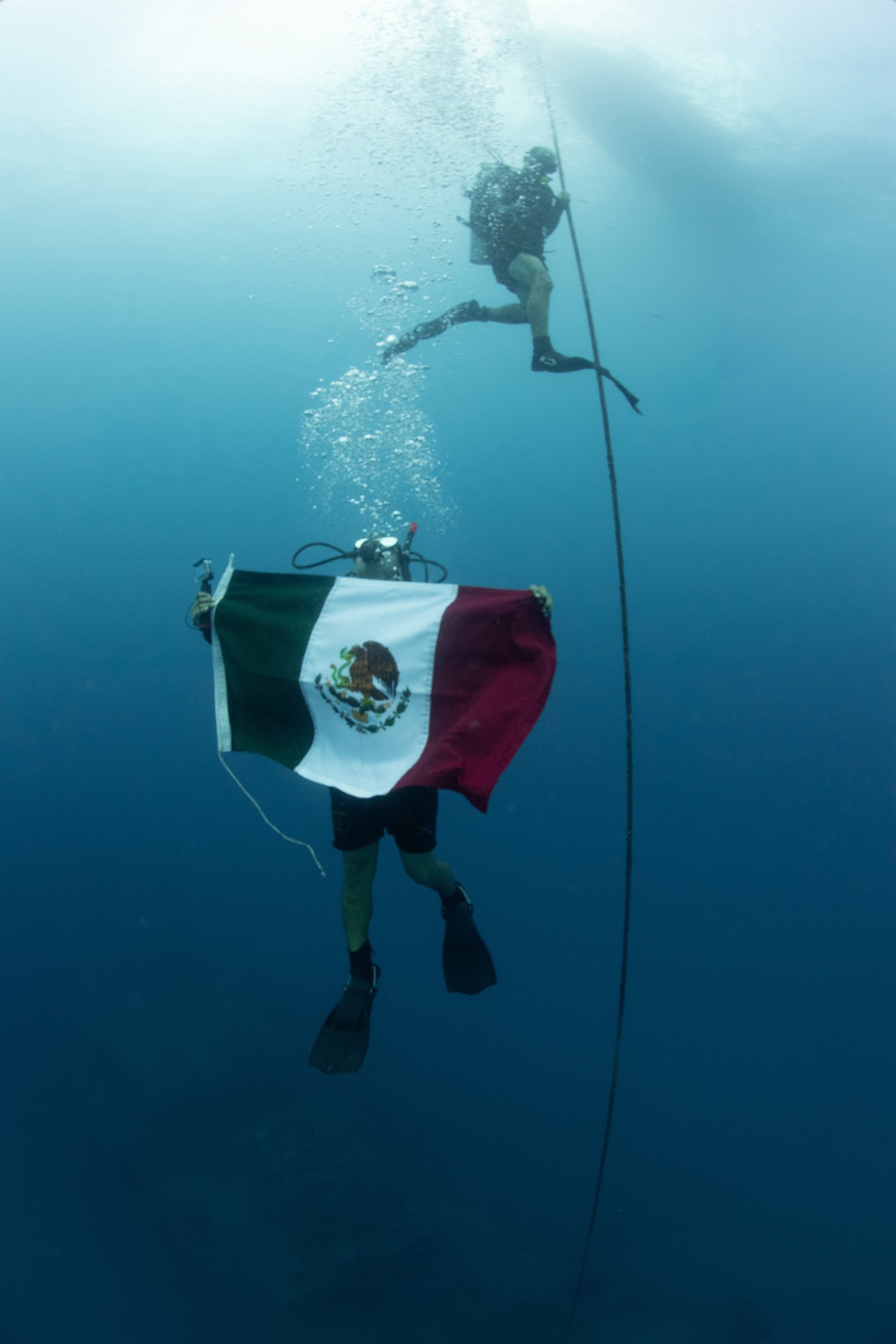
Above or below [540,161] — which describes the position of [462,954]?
below

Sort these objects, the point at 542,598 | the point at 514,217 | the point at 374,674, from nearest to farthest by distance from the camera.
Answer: the point at 542,598, the point at 374,674, the point at 514,217

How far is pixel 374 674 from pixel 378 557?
58 cm

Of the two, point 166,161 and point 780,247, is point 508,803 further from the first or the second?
point 166,161

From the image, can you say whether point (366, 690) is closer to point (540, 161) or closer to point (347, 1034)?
point (347, 1034)

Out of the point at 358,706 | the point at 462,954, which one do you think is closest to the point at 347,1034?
the point at 462,954

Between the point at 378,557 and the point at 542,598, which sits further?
the point at 378,557

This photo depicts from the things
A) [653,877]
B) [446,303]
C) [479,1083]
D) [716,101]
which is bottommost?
[479,1083]

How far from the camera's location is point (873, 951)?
4.60 m

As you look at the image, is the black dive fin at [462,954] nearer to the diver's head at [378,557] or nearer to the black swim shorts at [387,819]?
the black swim shorts at [387,819]

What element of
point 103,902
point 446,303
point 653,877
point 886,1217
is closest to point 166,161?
point 446,303

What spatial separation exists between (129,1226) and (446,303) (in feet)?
20.8

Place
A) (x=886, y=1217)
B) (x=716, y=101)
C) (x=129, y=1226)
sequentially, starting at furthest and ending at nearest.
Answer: (x=716, y=101), (x=886, y=1217), (x=129, y=1226)

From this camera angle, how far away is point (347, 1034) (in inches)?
116

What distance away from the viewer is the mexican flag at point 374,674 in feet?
8.50
